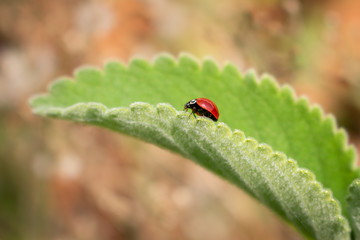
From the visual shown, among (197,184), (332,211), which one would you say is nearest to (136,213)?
(197,184)

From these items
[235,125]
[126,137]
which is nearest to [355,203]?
[235,125]

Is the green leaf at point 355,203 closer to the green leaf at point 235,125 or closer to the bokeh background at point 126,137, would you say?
the green leaf at point 235,125

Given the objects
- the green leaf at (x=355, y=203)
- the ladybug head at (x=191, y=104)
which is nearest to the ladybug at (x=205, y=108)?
the ladybug head at (x=191, y=104)

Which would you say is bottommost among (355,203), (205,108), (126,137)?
(355,203)

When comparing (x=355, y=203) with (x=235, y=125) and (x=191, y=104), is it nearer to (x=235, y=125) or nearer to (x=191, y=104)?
(x=235, y=125)

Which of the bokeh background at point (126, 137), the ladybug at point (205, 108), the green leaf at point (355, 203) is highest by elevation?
the bokeh background at point (126, 137)

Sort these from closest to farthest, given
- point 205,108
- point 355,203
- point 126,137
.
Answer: point 355,203 < point 205,108 < point 126,137
